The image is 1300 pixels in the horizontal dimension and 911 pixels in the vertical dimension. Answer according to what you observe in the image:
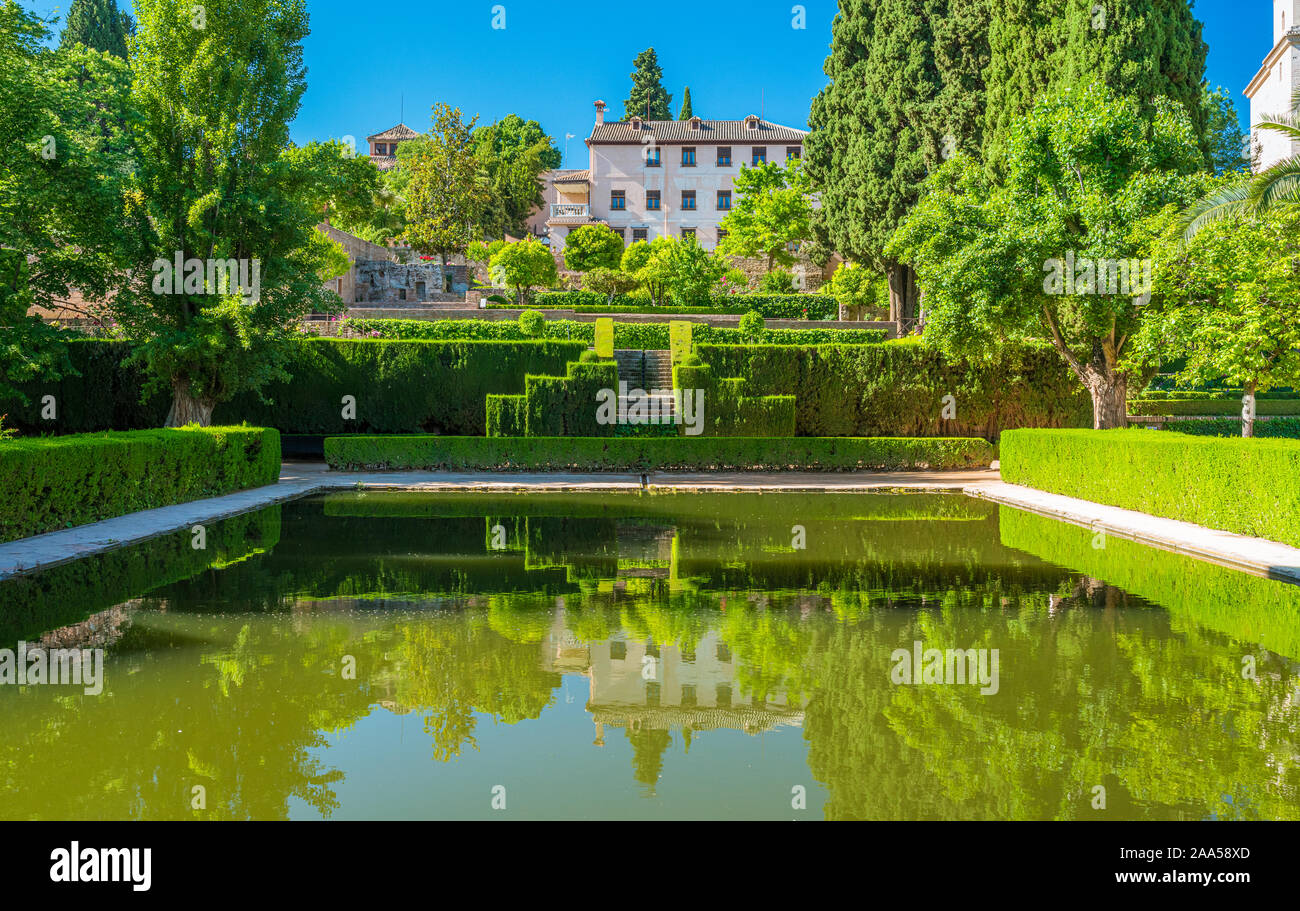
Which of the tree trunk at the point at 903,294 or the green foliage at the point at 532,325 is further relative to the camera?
the tree trunk at the point at 903,294

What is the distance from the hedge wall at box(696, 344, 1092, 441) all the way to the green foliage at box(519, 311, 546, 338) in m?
8.99

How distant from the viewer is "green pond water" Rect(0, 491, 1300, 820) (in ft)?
13.6

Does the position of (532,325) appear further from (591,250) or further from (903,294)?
(591,250)

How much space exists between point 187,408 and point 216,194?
4.83 meters

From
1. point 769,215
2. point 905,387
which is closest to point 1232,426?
point 905,387

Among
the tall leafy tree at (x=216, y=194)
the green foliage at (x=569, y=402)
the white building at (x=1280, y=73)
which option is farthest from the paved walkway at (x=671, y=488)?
the white building at (x=1280, y=73)

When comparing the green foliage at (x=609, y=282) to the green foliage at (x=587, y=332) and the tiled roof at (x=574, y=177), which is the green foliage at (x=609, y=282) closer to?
the green foliage at (x=587, y=332)

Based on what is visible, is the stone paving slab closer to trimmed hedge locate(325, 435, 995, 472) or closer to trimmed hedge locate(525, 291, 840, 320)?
trimmed hedge locate(325, 435, 995, 472)

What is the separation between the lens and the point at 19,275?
16.5 m

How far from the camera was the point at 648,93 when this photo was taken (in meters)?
74.8

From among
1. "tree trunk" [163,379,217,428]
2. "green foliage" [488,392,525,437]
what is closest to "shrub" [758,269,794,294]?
"green foliage" [488,392,525,437]

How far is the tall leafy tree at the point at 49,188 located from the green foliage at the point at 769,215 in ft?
110

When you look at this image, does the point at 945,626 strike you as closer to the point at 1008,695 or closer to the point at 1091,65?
the point at 1008,695

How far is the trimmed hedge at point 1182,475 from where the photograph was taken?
439 inches
